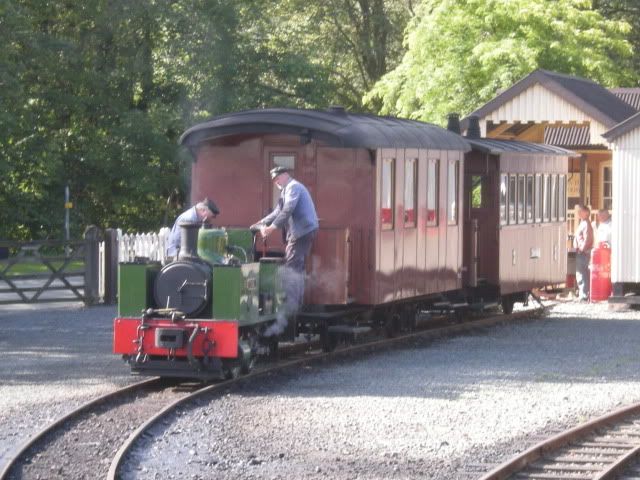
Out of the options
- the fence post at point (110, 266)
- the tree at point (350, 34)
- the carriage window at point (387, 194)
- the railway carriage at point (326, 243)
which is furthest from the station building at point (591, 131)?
the tree at point (350, 34)

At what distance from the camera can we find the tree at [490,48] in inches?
1508

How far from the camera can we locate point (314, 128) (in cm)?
1472

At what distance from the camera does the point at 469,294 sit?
2014cm

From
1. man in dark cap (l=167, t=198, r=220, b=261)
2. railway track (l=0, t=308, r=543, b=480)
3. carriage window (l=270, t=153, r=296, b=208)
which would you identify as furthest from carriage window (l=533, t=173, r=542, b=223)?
man in dark cap (l=167, t=198, r=220, b=261)

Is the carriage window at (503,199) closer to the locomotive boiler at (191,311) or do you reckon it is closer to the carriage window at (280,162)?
the carriage window at (280,162)

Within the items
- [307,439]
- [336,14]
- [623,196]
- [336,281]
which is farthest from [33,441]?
[336,14]

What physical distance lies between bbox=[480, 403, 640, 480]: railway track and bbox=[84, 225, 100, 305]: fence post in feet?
41.1

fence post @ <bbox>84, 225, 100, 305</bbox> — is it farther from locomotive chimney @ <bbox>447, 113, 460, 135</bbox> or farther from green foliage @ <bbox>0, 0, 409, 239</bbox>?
green foliage @ <bbox>0, 0, 409, 239</bbox>

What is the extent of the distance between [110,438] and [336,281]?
4895 millimetres

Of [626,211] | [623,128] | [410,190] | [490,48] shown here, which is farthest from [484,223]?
[490,48]

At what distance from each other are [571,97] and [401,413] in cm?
1688

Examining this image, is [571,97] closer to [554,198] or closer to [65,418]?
[554,198]

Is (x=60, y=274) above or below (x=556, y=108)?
below

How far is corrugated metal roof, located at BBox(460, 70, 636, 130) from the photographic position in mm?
27109
